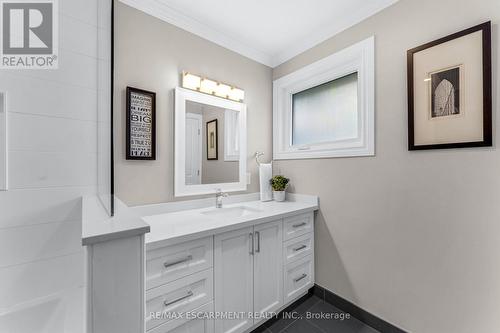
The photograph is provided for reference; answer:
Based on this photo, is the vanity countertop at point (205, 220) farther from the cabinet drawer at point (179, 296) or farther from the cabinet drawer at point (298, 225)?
the cabinet drawer at point (179, 296)

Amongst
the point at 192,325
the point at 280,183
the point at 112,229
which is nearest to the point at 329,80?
the point at 280,183

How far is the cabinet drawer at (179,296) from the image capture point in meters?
1.06

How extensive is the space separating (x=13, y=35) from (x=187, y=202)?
1.41 meters

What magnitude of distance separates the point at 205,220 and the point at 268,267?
1.94ft

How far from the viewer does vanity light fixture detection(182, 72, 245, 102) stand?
177 centimetres

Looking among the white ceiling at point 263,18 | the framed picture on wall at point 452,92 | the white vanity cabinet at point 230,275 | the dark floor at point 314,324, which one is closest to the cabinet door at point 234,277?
the white vanity cabinet at point 230,275

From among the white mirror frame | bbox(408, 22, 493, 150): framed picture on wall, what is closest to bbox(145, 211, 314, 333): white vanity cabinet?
the white mirror frame

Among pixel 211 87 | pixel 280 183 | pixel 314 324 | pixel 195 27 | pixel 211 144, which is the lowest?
pixel 314 324

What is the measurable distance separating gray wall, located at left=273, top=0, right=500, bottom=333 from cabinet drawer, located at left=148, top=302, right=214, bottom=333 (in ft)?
3.72

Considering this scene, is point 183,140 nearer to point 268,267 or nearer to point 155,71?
point 155,71

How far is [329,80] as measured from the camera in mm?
1985

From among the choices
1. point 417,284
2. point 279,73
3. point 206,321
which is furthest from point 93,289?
point 279,73

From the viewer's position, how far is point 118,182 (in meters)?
1.46

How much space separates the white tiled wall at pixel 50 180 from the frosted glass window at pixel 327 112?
179 centimetres
